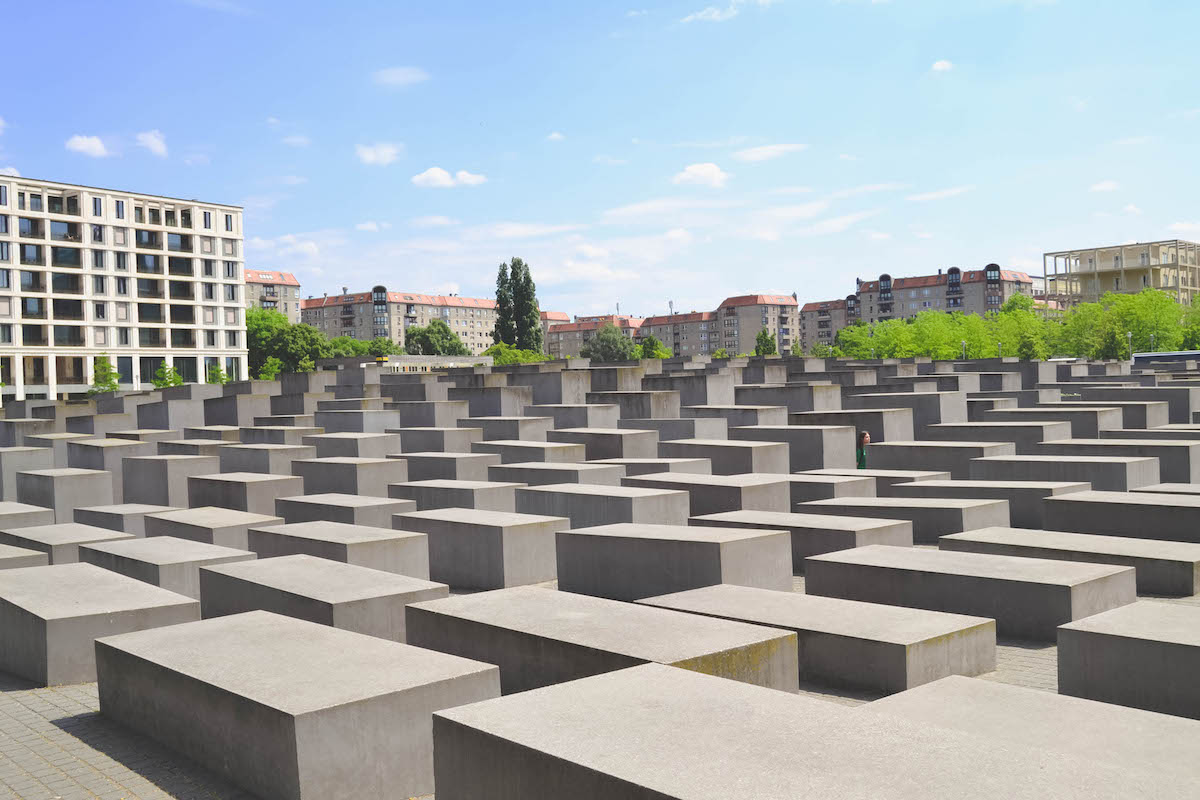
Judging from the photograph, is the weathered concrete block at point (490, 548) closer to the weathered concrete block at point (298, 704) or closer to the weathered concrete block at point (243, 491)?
the weathered concrete block at point (243, 491)

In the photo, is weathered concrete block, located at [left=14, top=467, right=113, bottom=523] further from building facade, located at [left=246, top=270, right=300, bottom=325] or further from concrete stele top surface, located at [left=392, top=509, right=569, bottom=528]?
building facade, located at [left=246, top=270, right=300, bottom=325]

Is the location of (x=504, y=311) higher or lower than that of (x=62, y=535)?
higher

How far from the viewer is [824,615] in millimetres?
8062

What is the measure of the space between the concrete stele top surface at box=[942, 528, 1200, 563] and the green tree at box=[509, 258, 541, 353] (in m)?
90.0

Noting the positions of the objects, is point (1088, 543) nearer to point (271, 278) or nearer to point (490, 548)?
point (490, 548)

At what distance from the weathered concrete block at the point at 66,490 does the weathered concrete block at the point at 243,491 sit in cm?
179

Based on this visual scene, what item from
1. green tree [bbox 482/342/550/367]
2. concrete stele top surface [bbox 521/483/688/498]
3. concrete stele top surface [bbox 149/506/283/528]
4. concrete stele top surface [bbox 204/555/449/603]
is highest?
green tree [bbox 482/342/550/367]

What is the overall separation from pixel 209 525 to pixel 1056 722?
10809 mm

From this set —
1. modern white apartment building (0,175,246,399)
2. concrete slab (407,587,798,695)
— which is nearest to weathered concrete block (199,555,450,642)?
concrete slab (407,587,798,695)

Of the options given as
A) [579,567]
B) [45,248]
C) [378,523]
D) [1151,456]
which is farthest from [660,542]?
[45,248]

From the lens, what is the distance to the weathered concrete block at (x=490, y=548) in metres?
12.2

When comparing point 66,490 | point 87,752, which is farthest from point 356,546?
point 66,490

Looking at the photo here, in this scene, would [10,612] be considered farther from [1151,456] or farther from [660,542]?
[1151,456]

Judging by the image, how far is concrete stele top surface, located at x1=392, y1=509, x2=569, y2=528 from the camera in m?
12.6
